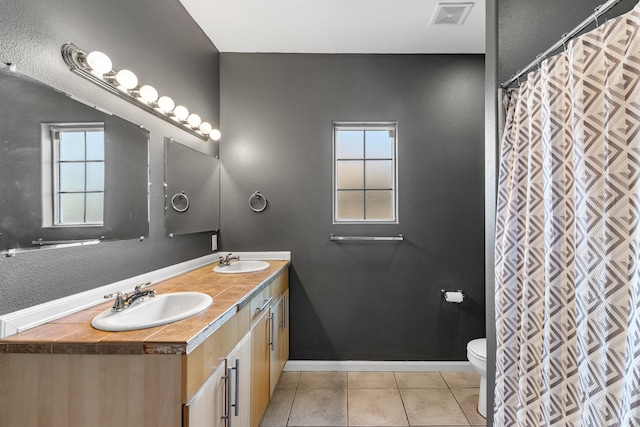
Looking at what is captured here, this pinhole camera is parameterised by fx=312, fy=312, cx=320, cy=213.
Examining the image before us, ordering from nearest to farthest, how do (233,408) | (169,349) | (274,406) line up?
1. (169,349)
2. (233,408)
3. (274,406)

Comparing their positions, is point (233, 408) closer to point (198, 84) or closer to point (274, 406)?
point (274, 406)

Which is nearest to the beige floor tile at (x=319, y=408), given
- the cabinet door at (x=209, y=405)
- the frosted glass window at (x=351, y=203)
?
the cabinet door at (x=209, y=405)

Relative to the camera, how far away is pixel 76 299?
127 centimetres

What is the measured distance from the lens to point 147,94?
1.64m

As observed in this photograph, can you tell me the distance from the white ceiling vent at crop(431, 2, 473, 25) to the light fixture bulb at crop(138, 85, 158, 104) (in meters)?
1.85

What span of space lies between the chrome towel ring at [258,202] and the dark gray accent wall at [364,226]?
0.04 m

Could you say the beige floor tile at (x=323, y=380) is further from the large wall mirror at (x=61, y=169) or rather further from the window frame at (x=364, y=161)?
the large wall mirror at (x=61, y=169)

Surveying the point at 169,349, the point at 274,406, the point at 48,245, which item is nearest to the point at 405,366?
the point at 274,406

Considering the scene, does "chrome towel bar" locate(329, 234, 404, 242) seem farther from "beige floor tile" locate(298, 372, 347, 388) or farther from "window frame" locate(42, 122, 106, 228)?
"window frame" locate(42, 122, 106, 228)

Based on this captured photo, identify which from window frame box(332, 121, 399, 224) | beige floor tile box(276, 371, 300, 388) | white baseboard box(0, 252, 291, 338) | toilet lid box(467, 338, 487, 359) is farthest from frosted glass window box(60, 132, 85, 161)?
toilet lid box(467, 338, 487, 359)

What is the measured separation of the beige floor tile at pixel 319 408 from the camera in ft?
6.41

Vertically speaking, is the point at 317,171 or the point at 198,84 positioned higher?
the point at 198,84

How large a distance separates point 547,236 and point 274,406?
1.95 meters

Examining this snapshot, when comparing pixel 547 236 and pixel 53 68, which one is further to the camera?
pixel 53 68
